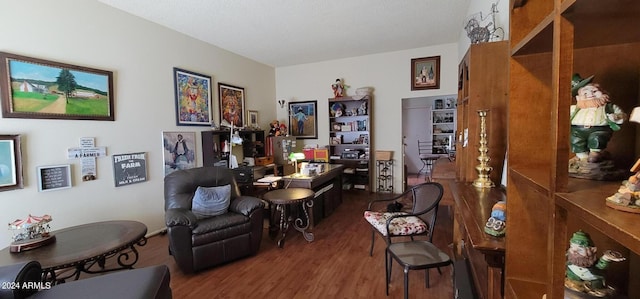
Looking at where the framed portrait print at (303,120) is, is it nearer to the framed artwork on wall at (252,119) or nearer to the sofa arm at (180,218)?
the framed artwork on wall at (252,119)

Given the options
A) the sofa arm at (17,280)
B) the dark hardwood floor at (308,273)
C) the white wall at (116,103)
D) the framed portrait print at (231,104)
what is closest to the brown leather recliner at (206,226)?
the dark hardwood floor at (308,273)

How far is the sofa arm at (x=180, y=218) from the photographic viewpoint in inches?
98.3

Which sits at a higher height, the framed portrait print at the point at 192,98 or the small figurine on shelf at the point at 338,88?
the small figurine on shelf at the point at 338,88

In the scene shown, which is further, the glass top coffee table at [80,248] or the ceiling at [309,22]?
the ceiling at [309,22]

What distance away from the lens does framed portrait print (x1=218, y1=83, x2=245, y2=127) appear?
15.9 ft

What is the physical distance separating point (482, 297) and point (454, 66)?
4.54m

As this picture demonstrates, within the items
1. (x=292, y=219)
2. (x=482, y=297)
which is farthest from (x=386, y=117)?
(x=482, y=297)

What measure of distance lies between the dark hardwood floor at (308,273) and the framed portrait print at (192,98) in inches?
72.2

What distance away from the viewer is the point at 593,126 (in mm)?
729

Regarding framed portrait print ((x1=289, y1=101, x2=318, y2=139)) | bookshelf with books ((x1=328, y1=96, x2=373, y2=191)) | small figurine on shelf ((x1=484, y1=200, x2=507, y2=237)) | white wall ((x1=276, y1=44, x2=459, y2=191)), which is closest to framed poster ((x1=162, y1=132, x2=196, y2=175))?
framed portrait print ((x1=289, y1=101, x2=318, y2=139))

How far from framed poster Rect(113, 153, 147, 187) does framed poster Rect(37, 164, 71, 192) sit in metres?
0.46

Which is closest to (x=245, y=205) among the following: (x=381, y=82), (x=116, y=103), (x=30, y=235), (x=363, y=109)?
(x=30, y=235)

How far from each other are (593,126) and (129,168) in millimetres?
4196

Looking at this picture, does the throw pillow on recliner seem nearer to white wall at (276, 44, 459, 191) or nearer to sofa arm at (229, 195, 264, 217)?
sofa arm at (229, 195, 264, 217)
